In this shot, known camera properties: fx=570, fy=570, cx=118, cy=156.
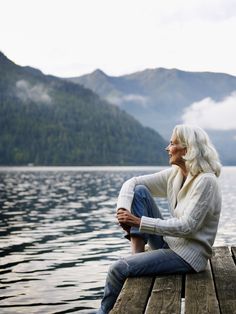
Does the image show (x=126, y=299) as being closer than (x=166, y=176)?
Yes

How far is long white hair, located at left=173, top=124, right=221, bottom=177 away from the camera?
636 centimetres

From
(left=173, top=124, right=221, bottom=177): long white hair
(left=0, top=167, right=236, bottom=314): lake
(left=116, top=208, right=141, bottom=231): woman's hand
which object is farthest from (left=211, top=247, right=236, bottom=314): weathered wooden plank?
(left=0, top=167, right=236, bottom=314): lake

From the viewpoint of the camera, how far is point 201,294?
604 cm

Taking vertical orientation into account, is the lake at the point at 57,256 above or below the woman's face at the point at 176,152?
below

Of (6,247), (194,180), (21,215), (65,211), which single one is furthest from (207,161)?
(65,211)

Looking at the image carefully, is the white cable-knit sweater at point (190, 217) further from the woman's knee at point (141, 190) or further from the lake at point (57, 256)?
the lake at point (57, 256)

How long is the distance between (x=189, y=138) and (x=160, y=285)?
66.8 inches

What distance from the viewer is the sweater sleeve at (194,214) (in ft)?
21.0

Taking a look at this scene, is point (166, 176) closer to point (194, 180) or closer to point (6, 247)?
point (194, 180)

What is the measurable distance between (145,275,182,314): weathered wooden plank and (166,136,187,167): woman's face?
1.38 m

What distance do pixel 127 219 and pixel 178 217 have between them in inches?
24.5

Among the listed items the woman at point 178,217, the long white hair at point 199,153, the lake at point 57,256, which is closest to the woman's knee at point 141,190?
the woman at point 178,217

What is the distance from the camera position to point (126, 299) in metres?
5.87

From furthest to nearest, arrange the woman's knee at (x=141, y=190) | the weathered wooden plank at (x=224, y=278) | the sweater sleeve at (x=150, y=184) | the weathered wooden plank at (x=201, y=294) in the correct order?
the woman's knee at (x=141, y=190) < the sweater sleeve at (x=150, y=184) < the weathered wooden plank at (x=224, y=278) < the weathered wooden plank at (x=201, y=294)
